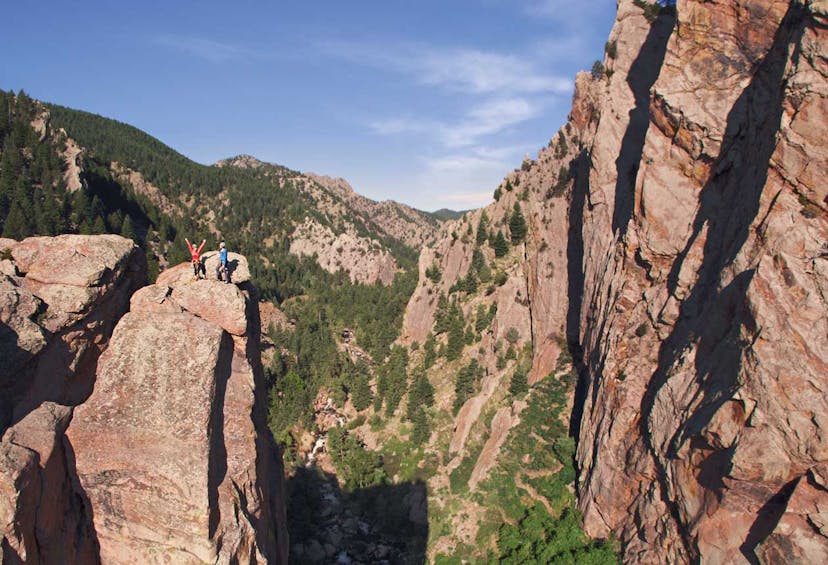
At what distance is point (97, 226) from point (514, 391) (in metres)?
80.8

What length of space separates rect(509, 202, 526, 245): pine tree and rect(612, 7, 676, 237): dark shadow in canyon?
27.9 metres

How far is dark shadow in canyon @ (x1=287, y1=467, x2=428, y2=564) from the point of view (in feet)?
140

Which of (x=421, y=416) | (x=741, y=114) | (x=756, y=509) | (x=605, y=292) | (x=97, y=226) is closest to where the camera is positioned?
(x=756, y=509)

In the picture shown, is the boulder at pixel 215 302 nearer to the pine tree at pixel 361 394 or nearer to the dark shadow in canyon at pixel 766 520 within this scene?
the dark shadow in canyon at pixel 766 520

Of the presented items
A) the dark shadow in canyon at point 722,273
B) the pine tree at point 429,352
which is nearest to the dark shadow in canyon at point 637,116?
the dark shadow in canyon at point 722,273

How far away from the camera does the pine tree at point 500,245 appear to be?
230 feet

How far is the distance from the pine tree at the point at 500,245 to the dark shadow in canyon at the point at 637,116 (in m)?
30.6

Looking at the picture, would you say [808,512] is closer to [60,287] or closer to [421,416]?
[60,287]

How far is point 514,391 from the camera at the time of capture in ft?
164

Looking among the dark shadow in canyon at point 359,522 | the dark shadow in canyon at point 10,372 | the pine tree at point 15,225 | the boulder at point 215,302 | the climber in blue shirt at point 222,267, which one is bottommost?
the dark shadow in canyon at point 359,522

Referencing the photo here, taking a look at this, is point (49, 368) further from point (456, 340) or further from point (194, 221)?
point (194, 221)

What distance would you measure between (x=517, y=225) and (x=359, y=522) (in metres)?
45.5

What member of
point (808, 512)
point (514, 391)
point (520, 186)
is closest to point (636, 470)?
point (808, 512)

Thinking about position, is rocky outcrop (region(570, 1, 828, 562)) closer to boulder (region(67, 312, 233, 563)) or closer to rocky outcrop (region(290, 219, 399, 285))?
boulder (region(67, 312, 233, 563))
